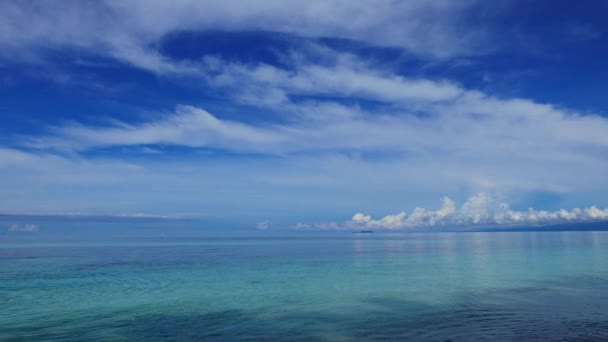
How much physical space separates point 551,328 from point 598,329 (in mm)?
1881

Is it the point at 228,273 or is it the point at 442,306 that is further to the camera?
the point at 228,273

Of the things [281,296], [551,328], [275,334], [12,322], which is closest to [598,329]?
[551,328]

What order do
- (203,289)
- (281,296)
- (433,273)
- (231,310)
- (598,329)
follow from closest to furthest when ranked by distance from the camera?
(598,329)
(231,310)
(281,296)
(203,289)
(433,273)

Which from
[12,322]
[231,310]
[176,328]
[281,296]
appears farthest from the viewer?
[281,296]

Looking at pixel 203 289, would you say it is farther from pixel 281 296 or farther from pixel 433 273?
pixel 433 273

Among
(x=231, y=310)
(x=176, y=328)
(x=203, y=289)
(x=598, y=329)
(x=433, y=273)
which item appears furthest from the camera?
(x=433, y=273)

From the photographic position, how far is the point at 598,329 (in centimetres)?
2022

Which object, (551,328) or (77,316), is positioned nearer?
(551,328)

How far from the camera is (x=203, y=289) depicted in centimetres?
3412

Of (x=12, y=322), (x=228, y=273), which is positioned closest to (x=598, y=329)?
(x=12, y=322)

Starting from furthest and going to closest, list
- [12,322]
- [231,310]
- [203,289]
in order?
[203,289]
[231,310]
[12,322]

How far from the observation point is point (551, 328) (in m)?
20.6

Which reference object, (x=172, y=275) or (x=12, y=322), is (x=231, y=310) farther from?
(x=172, y=275)

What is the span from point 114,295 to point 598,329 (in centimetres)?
2767
